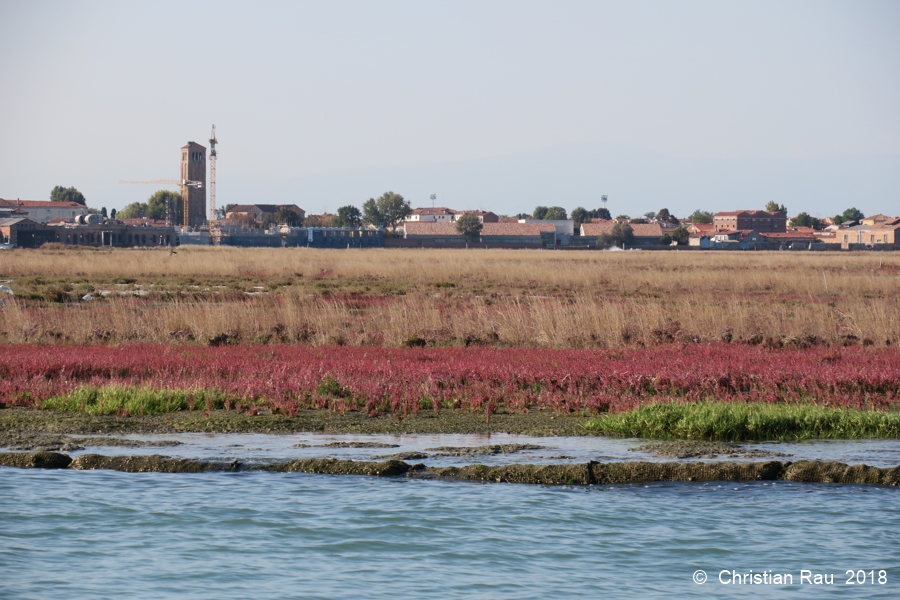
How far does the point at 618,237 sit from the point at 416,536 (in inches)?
6528

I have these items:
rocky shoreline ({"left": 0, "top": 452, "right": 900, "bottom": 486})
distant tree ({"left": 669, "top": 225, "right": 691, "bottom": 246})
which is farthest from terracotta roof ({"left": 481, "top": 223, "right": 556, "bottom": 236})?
rocky shoreline ({"left": 0, "top": 452, "right": 900, "bottom": 486})

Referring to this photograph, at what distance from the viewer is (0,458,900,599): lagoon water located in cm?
839

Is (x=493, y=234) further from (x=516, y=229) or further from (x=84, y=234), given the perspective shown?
(x=84, y=234)

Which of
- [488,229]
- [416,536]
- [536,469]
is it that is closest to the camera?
[416,536]

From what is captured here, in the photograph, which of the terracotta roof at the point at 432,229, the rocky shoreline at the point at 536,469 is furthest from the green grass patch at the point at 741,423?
the terracotta roof at the point at 432,229

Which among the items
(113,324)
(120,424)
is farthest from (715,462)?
(113,324)

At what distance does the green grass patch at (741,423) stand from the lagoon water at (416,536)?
7.13 feet

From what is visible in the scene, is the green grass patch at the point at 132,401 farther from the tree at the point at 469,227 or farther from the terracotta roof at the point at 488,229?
the terracotta roof at the point at 488,229

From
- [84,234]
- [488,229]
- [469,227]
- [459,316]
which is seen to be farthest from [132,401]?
[488,229]

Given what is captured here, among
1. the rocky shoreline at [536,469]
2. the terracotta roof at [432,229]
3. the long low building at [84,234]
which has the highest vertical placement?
the terracotta roof at [432,229]

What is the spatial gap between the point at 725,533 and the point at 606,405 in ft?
17.0

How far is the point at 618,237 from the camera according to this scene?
565ft

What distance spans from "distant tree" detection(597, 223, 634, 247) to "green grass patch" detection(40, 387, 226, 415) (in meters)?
160

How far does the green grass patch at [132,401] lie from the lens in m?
14.2
